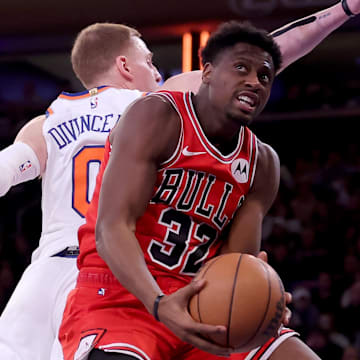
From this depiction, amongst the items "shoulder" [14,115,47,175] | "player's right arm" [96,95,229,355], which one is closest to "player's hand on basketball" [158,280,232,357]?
"player's right arm" [96,95,229,355]

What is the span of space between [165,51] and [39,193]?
9.79ft

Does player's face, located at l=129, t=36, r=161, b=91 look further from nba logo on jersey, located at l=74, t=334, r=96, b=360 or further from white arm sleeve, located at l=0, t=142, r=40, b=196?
nba logo on jersey, located at l=74, t=334, r=96, b=360

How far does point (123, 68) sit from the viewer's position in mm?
3477

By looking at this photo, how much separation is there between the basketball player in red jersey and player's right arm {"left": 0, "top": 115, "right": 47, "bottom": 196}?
0.62 m

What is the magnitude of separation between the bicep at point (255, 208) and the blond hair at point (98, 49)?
119 centimetres

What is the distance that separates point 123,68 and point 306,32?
89cm

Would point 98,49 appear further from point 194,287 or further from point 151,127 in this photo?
point 194,287

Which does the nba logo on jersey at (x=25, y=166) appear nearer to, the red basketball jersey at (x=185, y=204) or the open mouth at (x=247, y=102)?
the red basketball jersey at (x=185, y=204)

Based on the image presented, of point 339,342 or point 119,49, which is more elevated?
point 119,49

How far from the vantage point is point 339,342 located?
23.3 ft

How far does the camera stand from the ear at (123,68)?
11.4ft

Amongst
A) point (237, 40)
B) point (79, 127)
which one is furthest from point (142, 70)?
point (237, 40)

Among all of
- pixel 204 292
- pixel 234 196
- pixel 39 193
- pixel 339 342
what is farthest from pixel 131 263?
pixel 39 193

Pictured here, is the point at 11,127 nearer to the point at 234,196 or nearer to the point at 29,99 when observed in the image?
the point at 29,99
